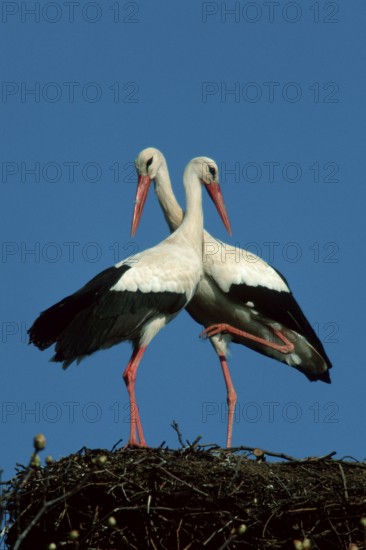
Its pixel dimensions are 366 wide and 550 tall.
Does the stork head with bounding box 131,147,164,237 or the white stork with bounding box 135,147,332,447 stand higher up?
the stork head with bounding box 131,147,164,237

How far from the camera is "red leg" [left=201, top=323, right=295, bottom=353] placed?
9308 mm

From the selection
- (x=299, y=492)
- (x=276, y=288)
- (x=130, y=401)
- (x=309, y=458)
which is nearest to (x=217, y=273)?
(x=276, y=288)

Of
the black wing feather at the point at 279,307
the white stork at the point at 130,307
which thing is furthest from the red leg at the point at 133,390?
the black wing feather at the point at 279,307

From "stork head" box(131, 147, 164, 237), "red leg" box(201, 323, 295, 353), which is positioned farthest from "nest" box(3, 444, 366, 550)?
"stork head" box(131, 147, 164, 237)

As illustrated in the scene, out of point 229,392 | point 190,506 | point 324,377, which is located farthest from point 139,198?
point 190,506

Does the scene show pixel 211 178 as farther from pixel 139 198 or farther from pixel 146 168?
pixel 139 198

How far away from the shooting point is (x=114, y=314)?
797cm

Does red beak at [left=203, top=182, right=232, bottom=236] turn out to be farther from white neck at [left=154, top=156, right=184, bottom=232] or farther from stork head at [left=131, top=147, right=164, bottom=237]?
stork head at [left=131, top=147, right=164, bottom=237]

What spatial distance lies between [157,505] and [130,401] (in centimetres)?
218

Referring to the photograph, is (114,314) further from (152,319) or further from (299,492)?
(299,492)

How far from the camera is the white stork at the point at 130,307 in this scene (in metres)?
7.86

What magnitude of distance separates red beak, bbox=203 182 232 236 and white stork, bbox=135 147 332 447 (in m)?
0.39

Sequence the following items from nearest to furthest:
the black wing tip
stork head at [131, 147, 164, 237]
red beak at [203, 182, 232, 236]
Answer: stork head at [131, 147, 164, 237] → red beak at [203, 182, 232, 236] → the black wing tip

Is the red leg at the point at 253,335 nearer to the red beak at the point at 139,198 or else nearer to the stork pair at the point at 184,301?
the stork pair at the point at 184,301
